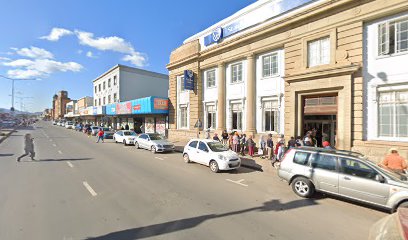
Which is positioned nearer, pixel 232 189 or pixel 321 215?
pixel 321 215

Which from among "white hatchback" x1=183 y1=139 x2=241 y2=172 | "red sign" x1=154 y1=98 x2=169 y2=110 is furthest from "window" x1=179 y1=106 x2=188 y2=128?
"white hatchback" x1=183 y1=139 x2=241 y2=172

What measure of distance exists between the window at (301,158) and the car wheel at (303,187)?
53 cm

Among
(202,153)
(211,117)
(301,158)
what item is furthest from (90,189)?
(211,117)

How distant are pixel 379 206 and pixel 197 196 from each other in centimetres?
512

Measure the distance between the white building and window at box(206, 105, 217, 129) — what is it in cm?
2301

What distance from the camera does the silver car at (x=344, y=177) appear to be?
18.4 feet

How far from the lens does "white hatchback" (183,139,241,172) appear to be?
401 inches

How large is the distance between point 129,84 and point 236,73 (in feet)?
86.8

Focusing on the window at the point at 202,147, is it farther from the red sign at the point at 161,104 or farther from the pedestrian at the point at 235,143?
the red sign at the point at 161,104

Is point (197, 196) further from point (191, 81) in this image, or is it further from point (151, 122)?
point (151, 122)

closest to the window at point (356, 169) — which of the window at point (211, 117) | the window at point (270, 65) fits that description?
the window at point (270, 65)

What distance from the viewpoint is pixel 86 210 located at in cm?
550

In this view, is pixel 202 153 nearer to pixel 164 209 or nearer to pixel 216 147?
pixel 216 147

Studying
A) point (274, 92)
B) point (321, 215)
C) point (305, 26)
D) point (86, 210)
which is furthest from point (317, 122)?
point (86, 210)
